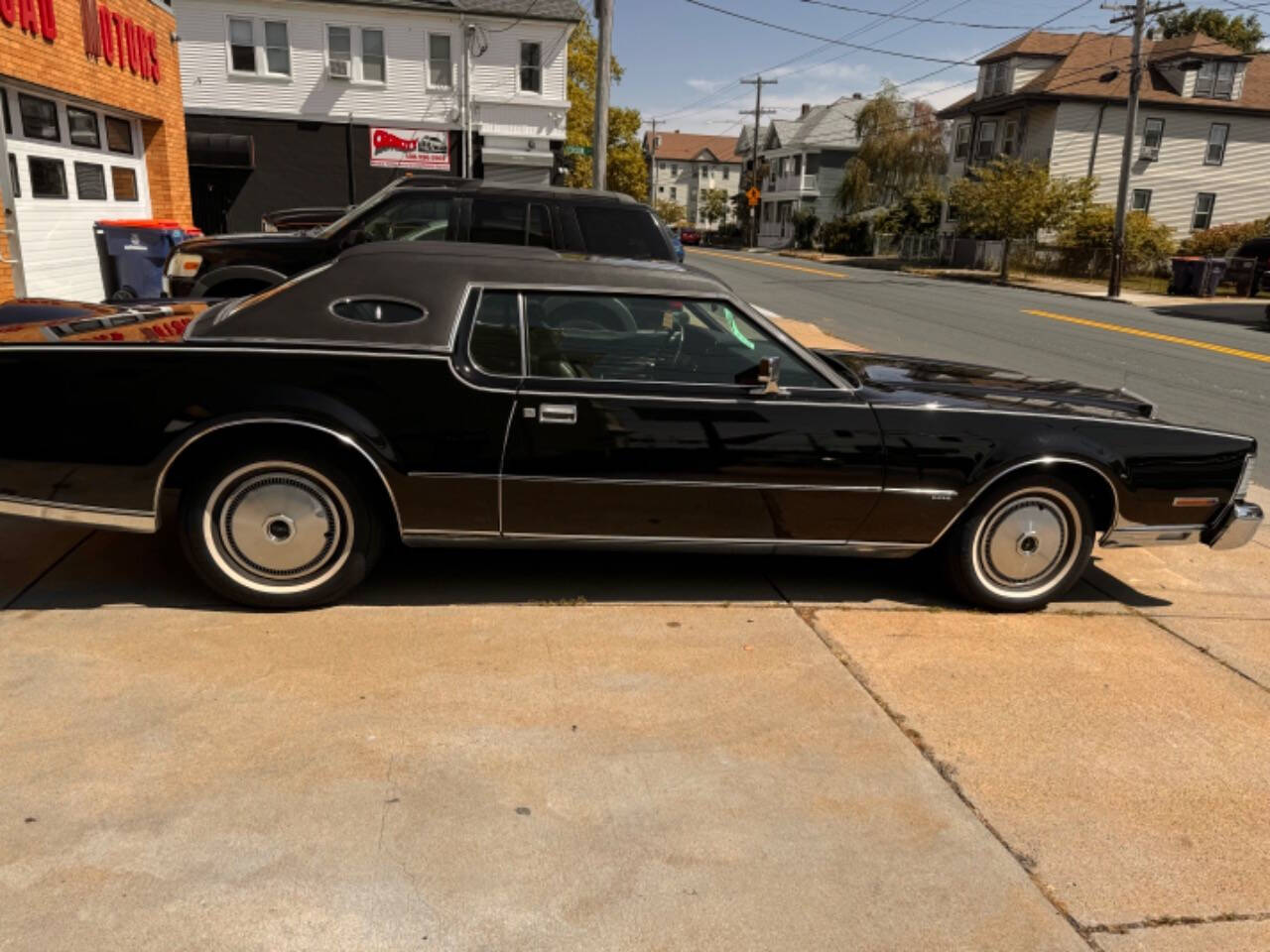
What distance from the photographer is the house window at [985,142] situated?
45.7 m

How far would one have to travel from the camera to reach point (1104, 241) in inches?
1375

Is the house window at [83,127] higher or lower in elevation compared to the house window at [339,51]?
lower

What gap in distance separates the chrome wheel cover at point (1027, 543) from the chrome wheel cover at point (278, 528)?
2.75 meters

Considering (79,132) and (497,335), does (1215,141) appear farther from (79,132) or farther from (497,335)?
(497,335)

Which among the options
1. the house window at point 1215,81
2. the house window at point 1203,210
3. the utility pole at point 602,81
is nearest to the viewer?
the utility pole at point 602,81

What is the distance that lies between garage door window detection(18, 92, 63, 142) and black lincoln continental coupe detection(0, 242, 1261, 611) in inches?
305

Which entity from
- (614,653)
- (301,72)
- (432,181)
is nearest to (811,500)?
(614,653)

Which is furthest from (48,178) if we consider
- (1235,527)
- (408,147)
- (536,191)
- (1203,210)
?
(1203,210)

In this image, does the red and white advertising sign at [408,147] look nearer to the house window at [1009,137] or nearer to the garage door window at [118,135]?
the garage door window at [118,135]

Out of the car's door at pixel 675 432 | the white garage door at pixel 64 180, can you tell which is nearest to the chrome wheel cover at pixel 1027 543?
the car's door at pixel 675 432

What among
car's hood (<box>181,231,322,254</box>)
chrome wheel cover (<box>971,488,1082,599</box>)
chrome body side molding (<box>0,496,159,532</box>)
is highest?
car's hood (<box>181,231,322,254</box>)

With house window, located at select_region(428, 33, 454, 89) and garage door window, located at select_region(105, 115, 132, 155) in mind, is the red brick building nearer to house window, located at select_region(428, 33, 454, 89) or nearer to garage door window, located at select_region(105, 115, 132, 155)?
garage door window, located at select_region(105, 115, 132, 155)

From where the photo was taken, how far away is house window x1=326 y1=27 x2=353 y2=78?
2545 cm

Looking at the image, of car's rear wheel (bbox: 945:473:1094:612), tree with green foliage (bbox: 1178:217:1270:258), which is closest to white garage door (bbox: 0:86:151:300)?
car's rear wheel (bbox: 945:473:1094:612)
